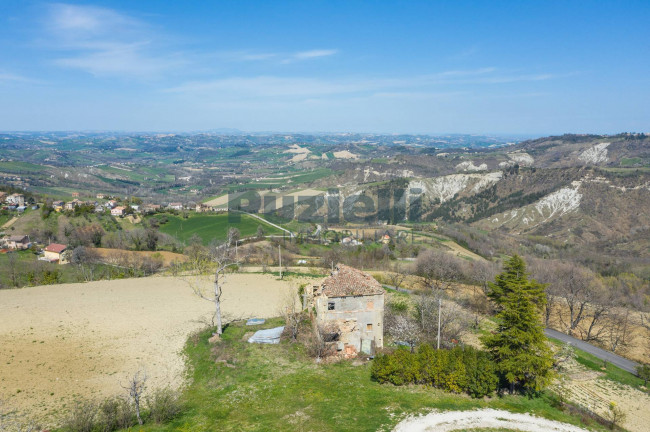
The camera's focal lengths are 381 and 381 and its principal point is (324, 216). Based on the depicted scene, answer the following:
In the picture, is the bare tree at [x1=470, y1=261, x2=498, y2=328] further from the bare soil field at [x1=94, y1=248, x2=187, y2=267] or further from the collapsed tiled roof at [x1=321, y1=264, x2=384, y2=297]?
the bare soil field at [x1=94, y1=248, x2=187, y2=267]

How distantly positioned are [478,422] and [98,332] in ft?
97.4

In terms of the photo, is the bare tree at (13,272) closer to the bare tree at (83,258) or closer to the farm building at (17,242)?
the bare tree at (83,258)

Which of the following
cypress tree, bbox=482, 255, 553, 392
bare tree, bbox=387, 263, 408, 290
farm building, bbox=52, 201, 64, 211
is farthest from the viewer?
farm building, bbox=52, 201, 64, 211

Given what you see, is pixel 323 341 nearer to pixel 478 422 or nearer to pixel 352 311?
pixel 352 311

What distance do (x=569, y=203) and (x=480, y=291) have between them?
3643 inches

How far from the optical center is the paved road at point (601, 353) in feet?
105

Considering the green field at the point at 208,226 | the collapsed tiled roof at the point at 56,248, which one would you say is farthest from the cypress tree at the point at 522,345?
the collapsed tiled roof at the point at 56,248

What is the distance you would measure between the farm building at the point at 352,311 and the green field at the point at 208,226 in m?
54.5

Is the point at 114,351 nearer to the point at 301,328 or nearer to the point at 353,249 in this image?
the point at 301,328

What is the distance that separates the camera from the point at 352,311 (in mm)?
28016

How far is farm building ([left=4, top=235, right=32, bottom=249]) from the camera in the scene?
7062 cm

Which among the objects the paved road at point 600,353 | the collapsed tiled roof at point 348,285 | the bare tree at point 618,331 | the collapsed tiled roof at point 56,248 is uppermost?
the collapsed tiled roof at point 348,285

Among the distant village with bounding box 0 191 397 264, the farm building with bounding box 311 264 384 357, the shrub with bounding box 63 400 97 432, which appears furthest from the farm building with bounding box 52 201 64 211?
the farm building with bounding box 311 264 384 357

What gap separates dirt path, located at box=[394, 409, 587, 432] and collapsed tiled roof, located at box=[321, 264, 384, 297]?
9.71 m
